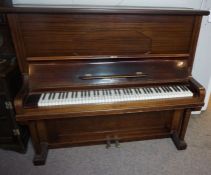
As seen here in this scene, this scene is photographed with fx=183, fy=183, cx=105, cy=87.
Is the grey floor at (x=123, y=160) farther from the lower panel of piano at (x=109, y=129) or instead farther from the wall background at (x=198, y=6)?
the wall background at (x=198, y=6)

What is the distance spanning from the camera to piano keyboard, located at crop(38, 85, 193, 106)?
1291 millimetres

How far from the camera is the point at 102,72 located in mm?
1426

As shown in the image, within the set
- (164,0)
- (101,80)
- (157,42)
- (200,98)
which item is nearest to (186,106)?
(200,98)

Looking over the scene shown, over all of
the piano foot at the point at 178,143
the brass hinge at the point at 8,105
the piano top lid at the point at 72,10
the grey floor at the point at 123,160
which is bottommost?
the grey floor at the point at 123,160

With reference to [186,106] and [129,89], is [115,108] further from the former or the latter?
[186,106]

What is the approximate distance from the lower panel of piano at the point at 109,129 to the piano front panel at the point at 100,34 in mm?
552

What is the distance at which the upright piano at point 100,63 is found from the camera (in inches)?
50.4

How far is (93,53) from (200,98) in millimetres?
893

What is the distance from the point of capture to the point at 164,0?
1701 mm

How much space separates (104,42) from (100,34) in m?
0.07

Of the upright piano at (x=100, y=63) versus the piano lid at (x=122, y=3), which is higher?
the piano lid at (x=122, y=3)

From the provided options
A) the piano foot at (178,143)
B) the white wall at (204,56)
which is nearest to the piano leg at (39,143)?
the piano foot at (178,143)

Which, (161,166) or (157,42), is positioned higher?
(157,42)

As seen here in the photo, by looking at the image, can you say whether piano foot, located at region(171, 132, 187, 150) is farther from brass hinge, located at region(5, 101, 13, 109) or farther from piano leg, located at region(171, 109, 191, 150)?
brass hinge, located at region(5, 101, 13, 109)
